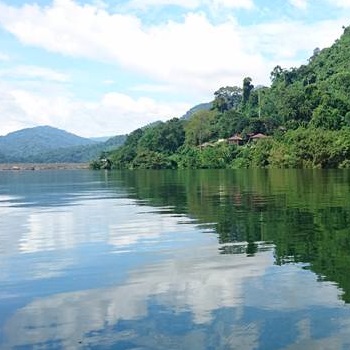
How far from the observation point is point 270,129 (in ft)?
462

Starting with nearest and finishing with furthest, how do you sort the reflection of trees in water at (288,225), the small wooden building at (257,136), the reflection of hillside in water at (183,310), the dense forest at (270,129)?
the reflection of hillside in water at (183,310) → the reflection of trees in water at (288,225) → the dense forest at (270,129) → the small wooden building at (257,136)

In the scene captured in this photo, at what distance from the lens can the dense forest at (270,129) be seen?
338ft

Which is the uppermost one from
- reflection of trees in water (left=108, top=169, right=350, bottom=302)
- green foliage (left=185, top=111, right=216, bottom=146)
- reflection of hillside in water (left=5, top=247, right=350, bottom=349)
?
green foliage (left=185, top=111, right=216, bottom=146)

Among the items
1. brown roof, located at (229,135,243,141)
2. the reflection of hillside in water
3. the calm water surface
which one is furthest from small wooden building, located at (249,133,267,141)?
the reflection of hillside in water

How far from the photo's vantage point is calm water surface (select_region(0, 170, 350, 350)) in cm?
923

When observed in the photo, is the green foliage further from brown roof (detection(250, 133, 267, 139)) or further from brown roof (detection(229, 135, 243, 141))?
brown roof (detection(250, 133, 267, 139))

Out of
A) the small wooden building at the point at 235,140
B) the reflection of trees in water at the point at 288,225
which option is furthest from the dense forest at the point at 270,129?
the reflection of trees in water at the point at 288,225

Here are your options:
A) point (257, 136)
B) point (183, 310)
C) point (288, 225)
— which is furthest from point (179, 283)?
point (257, 136)

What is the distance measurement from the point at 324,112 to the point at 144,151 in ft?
185

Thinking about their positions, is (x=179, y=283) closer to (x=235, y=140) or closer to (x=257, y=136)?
(x=257, y=136)

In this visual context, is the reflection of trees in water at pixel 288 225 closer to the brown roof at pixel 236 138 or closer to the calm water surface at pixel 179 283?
the calm water surface at pixel 179 283

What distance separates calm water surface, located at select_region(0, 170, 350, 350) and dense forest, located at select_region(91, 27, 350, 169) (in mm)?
76698

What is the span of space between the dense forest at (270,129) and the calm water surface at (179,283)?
252 feet

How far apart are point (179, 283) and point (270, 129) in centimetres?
13061
